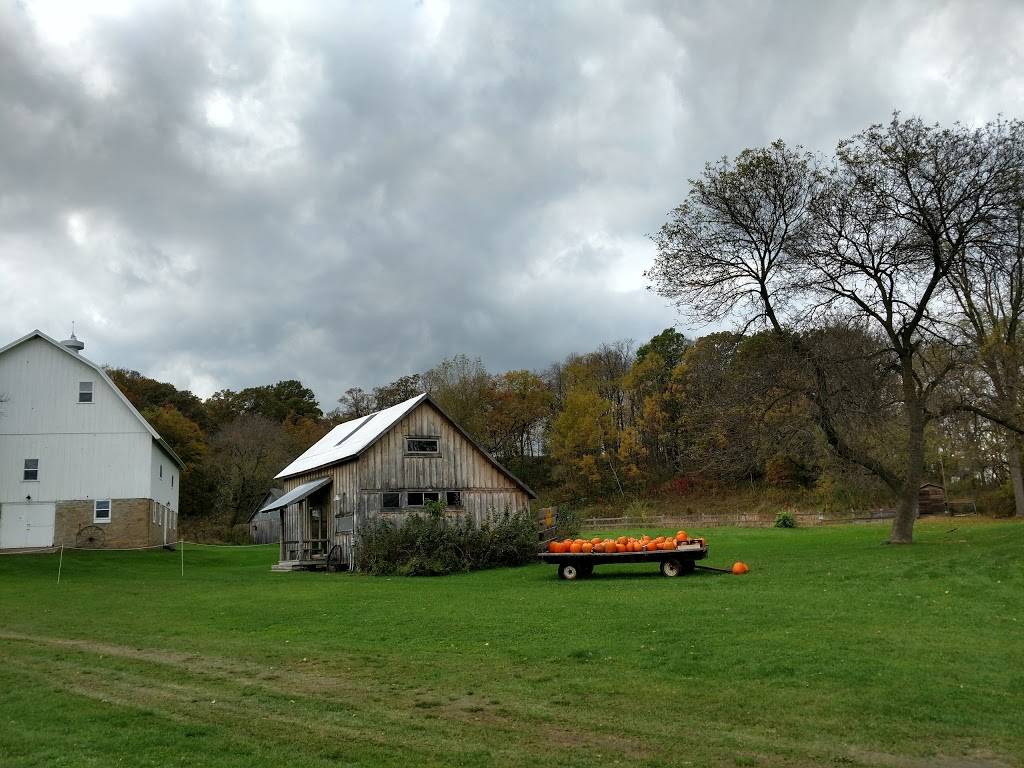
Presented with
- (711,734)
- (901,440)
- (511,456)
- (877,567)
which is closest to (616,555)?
(877,567)

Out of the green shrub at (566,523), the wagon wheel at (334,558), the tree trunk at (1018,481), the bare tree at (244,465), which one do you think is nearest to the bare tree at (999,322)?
the tree trunk at (1018,481)

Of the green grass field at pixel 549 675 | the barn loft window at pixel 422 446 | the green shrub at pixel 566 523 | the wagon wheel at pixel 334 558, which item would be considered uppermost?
the barn loft window at pixel 422 446

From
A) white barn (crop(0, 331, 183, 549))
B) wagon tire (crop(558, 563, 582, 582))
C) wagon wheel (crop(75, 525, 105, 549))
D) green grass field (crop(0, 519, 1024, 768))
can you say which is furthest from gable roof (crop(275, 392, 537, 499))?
green grass field (crop(0, 519, 1024, 768))

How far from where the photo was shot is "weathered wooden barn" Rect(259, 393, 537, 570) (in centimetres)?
3275

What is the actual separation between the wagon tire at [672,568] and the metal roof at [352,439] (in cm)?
1379

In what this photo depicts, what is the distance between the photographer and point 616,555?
2275 centimetres

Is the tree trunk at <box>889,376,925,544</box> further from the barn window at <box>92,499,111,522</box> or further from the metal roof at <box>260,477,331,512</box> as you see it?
the barn window at <box>92,499,111,522</box>

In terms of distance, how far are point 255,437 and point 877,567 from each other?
62.5 m

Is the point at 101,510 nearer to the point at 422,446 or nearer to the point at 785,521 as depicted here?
the point at 422,446

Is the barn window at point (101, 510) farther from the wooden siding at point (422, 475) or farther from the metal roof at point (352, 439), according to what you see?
the wooden siding at point (422, 475)

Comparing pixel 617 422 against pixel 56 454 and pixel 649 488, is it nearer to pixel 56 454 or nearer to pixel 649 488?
pixel 649 488

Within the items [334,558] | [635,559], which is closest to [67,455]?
[334,558]

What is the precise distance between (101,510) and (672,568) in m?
29.1

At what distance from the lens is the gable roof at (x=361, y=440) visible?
33.2m
